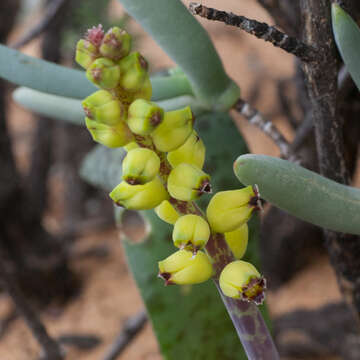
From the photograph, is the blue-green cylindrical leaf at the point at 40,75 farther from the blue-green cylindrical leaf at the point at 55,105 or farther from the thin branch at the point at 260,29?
the thin branch at the point at 260,29

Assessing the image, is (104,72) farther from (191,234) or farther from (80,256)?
(80,256)

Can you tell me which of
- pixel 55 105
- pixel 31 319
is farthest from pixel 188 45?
pixel 31 319

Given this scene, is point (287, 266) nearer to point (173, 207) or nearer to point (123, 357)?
point (123, 357)

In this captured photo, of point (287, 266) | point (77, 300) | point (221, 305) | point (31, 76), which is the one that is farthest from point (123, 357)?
point (31, 76)

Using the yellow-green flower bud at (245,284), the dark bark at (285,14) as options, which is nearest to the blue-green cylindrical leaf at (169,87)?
the dark bark at (285,14)

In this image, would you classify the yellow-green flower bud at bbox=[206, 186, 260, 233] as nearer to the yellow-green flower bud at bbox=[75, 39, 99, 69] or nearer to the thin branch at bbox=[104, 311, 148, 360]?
the yellow-green flower bud at bbox=[75, 39, 99, 69]

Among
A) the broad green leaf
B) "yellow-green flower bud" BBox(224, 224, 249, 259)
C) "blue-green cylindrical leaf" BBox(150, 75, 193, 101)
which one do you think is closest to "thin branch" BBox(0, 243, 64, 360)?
the broad green leaf
